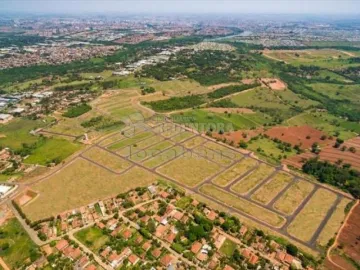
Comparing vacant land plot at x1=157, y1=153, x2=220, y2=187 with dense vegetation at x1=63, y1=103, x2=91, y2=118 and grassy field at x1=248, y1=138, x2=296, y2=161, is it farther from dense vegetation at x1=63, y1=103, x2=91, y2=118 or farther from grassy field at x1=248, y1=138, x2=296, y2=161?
dense vegetation at x1=63, y1=103, x2=91, y2=118

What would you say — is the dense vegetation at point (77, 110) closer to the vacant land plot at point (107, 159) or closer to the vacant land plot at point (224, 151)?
the vacant land plot at point (107, 159)

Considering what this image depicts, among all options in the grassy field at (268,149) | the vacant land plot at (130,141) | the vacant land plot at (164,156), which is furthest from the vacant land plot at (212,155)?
the vacant land plot at (130,141)

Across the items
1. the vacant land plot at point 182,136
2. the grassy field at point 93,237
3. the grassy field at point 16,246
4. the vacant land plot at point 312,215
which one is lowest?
the vacant land plot at point 182,136

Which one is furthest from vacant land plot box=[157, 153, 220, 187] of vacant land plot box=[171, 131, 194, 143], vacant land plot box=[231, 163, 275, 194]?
vacant land plot box=[171, 131, 194, 143]

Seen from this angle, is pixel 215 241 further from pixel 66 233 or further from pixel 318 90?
pixel 318 90

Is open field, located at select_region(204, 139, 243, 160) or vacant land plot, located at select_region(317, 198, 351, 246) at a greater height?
vacant land plot, located at select_region(317, 198, 351, 246)

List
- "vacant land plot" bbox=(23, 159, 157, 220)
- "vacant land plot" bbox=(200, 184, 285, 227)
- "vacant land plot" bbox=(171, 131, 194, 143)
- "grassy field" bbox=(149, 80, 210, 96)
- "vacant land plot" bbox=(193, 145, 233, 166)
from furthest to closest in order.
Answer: "grassy field" bbox=(149, 80, 210, 96) < "vacant land plot" bbox=(171, 131, 194, 143) < "vacant land plot" bbox=(193, 145, 233, 166) < "vacant land plot" bbox=(23, 159, 157, 220) < "vacant land plot" bbox=(200, 184, 285, 227)

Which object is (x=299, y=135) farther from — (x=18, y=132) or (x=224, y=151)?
(x=18, y=132)
